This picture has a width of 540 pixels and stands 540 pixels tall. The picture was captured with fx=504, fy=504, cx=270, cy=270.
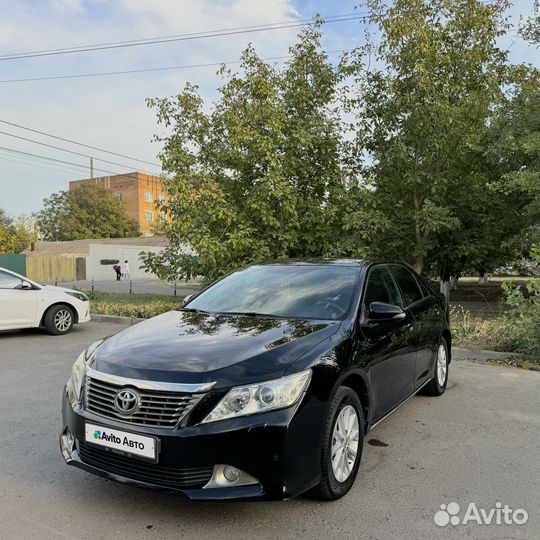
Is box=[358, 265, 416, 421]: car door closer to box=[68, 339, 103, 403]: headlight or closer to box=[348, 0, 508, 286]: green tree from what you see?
box=[68, 339, 103, 403]: headlight

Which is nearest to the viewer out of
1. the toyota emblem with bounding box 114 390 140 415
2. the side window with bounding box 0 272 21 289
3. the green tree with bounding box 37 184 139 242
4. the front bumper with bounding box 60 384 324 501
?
the front bumper with bounding box 60 384 324 501

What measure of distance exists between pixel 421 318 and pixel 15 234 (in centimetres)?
5372

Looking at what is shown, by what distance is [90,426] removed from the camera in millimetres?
2912

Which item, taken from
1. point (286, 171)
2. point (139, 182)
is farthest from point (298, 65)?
point (139, 182)

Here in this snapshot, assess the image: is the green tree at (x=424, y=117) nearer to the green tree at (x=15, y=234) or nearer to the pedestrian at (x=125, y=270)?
the pedestrian at (x=125, y=270)

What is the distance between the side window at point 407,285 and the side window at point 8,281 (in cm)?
725

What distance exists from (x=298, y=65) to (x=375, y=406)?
10.2 meters

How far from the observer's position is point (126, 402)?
2801 millimetres

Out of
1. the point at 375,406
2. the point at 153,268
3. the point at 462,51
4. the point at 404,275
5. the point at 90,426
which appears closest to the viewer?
the point at 90,426

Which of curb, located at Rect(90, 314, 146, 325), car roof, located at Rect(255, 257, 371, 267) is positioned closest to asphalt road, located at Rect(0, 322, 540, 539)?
car roof, located at Rect(255, 257, 371, 267)

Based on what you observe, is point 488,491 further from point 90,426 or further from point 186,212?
point 186,212

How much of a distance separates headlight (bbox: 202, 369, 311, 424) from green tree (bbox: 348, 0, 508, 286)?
27.3ft

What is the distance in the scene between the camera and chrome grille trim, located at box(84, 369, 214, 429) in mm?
2701

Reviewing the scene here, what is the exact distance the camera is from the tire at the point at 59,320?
9.47 meters
